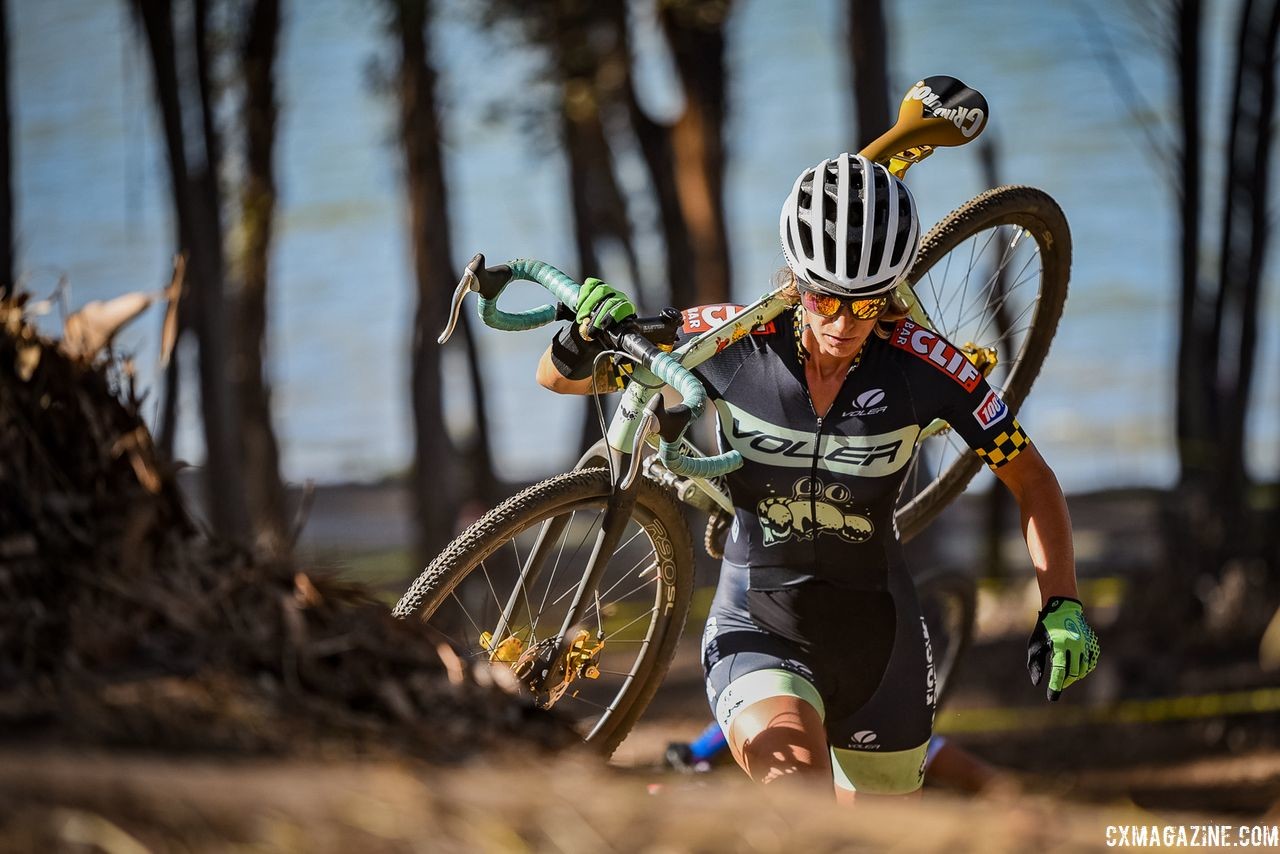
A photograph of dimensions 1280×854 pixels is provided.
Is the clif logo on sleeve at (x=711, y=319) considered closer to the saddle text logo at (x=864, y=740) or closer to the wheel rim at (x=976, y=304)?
the wheel rim at (x=976, y=304)

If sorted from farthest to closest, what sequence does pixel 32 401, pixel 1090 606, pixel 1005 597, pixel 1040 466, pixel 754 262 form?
pixel 754 262 → pixel 1005 597 → pixel 1090 606 → pixel 1040 466 → pixel 32 401

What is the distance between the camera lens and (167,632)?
7.38 feet

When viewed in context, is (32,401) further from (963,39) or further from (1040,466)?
(963,39)

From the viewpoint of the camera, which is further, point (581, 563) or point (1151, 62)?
point (1151, 62)

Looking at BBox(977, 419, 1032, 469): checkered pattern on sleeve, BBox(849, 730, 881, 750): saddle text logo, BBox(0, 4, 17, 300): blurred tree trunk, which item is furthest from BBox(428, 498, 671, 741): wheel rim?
BBox(0, 4, 17, 300): blurred tree trunk

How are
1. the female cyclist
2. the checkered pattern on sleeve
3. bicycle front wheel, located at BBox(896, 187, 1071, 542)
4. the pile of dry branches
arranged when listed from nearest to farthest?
the pile of dry branches
the female cyclist
the checkered pattern on sleeve
bicycle front wheel, located at BBox(896, 187, 1071, 542)

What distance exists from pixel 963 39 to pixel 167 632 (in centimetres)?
2576

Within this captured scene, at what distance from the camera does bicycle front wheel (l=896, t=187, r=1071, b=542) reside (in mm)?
5273

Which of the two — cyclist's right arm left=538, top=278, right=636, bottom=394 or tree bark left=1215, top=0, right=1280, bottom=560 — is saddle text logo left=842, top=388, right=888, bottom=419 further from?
tree bark left=1215, top=0, right=1280, bottom=560

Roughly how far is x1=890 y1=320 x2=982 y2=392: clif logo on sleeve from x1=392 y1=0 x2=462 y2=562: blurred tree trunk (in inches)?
379

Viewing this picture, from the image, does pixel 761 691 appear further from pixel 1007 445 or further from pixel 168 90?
pixel 168 90

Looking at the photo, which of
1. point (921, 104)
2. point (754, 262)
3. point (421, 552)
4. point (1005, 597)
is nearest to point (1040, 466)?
point (921, 104)

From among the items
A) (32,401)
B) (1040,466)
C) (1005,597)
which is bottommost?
(1005,597)

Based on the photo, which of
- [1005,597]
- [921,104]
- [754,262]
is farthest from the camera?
[754,262]
